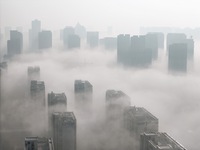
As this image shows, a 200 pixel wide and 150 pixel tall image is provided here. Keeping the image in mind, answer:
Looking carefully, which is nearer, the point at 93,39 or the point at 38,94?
the point at 38,94

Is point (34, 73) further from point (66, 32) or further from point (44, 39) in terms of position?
point (66, 32)

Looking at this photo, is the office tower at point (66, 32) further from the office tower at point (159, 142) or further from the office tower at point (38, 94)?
the office tower at point (159, 142)

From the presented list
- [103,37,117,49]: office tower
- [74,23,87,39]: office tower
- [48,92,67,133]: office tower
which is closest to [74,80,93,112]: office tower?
[48,92,67,133]: office tower

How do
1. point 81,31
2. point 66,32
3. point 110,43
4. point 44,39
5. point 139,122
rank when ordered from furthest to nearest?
point 81,31, point 66,32, point 110,43, point 44,39, point 139,122

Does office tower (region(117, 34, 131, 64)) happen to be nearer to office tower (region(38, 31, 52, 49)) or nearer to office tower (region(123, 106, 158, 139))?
office tower (region(38, 31, 52, 49))

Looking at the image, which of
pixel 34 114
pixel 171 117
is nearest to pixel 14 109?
pixel 34 114

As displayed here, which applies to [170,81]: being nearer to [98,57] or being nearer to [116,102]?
[98,57]

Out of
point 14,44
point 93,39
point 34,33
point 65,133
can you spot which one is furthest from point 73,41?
point 65,133

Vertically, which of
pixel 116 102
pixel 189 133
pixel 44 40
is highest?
pixel 44 40
